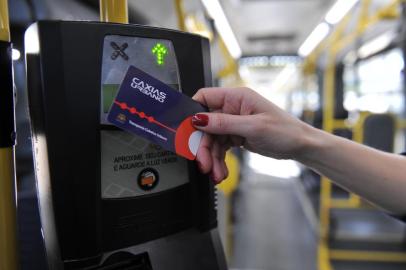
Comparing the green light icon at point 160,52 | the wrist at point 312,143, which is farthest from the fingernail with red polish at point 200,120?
the wrist at point 312,143

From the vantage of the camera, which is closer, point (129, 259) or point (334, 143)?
point (129, 259)

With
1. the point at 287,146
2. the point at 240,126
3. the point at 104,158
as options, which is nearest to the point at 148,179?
the point at 104,158

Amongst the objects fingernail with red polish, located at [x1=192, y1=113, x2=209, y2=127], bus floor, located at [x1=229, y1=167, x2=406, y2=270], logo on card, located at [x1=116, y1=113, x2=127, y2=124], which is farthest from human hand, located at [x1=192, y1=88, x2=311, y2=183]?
bus floor, located at [x1=229, y1=167, x2=406, y2=270]

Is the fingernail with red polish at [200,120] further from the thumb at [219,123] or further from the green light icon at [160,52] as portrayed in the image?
the green light icon at [160,52]

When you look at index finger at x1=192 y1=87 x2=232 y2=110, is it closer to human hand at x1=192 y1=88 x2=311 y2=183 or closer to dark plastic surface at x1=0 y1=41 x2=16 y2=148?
human hand at x1=192 y1=88 x2=311 y2=183

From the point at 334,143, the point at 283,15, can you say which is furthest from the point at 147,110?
the point at 283,15

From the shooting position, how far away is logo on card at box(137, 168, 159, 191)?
0.59 metres

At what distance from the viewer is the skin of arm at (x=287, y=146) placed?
63 centimetres

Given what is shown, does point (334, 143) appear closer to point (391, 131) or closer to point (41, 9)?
point (41, 9)

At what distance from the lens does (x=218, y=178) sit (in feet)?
2.18

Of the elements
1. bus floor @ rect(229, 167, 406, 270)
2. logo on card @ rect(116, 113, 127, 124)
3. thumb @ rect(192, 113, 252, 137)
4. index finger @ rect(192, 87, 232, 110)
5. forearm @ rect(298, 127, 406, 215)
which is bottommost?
bus floor @ rect(229, 167, 406, 270)

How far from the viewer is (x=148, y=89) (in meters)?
0.56

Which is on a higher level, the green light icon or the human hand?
the green light icon

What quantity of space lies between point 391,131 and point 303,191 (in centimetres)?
323
